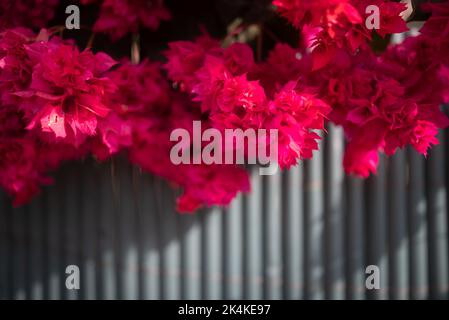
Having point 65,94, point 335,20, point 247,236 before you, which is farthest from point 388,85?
point 247,236

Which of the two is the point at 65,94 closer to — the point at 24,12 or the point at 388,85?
the point at 24,12

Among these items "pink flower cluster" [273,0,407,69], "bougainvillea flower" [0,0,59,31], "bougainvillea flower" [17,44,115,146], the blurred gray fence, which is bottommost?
the blurred gray fence

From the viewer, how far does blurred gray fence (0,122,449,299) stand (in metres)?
0.81

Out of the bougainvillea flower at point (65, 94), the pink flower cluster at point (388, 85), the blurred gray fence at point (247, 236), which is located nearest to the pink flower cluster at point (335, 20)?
the pink flower cluster at point (388, 85)

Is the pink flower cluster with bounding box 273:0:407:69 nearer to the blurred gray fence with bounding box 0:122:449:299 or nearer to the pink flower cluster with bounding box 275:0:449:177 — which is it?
the pink flower cluster with bounding box 275:0:449:177

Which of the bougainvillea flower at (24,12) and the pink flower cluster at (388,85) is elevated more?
the bougainvillea flower at (24,12)

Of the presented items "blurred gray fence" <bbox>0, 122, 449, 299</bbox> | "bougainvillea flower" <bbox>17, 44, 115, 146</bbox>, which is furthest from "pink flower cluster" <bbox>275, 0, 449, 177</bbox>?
"blurred gray fence" <bbox>0, 122, 449, 299</bbox>

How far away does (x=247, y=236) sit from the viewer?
2.72ft

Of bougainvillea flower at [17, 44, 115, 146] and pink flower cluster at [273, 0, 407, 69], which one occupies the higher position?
pink flower cluster at [273, 0, 407, 69]

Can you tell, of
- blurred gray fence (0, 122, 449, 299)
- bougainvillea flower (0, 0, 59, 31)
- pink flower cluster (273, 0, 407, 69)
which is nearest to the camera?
pink flower cluster (273, 0, 407, 69)

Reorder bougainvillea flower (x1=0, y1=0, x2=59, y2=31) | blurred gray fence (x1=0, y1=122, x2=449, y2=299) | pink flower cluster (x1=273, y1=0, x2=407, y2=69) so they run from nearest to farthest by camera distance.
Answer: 1. pink flower cluster (x1=273, y1=0, x2=407, y2=69)
2. bougainvillea flower (x1=0, y1=0, x2=59, y2=31)
3. blurred gray fence (x1=0, y1=122, x2=449, y2=299)

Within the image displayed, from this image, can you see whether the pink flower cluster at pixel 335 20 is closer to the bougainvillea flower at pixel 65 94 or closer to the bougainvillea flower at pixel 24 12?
the bougainvillea flower at pixel 65 94

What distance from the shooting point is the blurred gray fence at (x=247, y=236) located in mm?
810

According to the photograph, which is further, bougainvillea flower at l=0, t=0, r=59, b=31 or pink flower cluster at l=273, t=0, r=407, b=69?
bougainvillea flower at l=0, t=0, r=59, b=31
